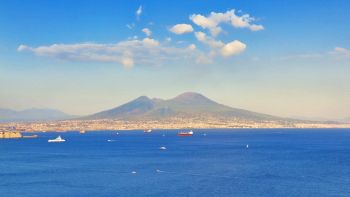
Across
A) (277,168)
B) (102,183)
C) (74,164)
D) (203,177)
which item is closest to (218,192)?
(203,177)

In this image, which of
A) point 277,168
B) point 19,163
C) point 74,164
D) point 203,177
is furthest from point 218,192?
point 19,163

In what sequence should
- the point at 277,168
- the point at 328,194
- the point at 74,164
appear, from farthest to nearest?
the point at 74,164 → the point at 277,168 → the point at 328,194

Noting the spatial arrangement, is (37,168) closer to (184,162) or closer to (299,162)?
(184,162)

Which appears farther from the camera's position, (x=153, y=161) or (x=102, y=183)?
(x=153, y=161)

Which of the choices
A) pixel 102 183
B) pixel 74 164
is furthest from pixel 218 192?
pixel 74 164

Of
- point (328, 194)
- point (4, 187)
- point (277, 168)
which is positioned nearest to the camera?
point (328, 194)

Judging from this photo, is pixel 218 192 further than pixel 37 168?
No

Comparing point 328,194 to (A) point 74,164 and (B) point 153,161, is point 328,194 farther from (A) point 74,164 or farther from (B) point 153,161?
(A) point 74,164

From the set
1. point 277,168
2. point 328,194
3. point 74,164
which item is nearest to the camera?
point 328,194

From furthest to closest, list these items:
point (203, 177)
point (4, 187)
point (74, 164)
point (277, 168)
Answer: point (74, 164) < point (277, 168) < point (203, 177) < point (4, 187)
